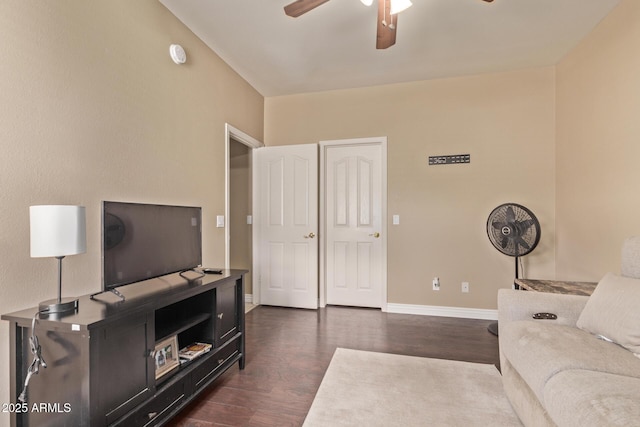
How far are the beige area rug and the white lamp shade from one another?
58.2 inches

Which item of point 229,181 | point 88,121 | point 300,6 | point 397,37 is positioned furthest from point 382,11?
point 229,181

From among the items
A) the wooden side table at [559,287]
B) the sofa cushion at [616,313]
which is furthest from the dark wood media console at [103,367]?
the wooden side table at [559,287]

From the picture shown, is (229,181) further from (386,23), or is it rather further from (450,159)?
(450,159)

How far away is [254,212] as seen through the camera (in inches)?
155

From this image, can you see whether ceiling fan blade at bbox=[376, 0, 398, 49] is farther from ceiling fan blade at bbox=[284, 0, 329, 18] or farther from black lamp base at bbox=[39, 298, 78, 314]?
black lamp base at bbox=[39, 298, 78, 314]

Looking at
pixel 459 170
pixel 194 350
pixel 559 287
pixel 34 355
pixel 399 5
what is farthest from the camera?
pixel 459 170

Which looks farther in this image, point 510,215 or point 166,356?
point 510,215

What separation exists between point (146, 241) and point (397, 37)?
2.58m

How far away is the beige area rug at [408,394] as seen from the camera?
66.4 inches

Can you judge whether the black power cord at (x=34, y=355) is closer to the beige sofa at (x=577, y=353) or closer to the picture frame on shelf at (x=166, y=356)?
the picture frame on shelf at (x=166, y=356)

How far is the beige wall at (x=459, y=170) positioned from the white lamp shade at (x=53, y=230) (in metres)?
3.03

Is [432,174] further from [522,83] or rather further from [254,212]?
[254,212]

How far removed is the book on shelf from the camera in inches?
71.4

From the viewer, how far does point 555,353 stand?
4.49 feet
